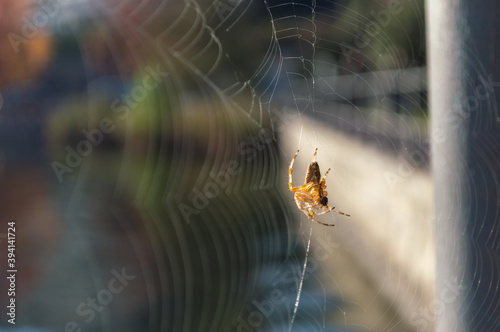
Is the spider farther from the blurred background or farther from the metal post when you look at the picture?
the metal post

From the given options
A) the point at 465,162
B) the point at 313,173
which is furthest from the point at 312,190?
the point at 465,162

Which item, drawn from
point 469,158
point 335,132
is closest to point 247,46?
point 335,132

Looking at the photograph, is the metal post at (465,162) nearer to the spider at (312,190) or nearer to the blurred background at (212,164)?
the blurred background at (212,164)

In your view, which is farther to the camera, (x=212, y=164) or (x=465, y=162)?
(x=212, y=164)

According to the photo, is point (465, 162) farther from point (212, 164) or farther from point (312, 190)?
point (212, 164)

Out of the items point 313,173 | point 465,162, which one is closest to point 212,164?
point 313,173

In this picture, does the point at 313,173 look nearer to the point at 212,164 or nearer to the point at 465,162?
the point at 212,164

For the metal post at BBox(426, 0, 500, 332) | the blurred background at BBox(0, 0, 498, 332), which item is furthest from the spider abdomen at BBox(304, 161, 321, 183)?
the metal post at BBox(426, 0, 500, 332)
